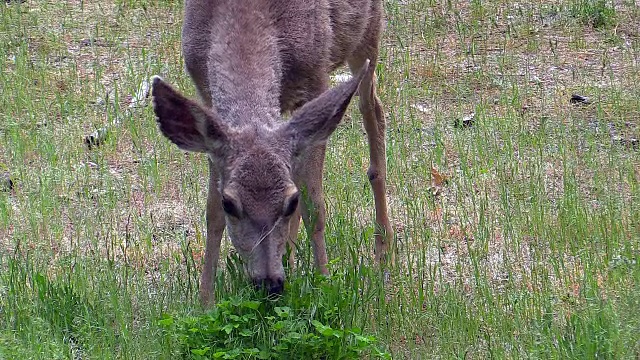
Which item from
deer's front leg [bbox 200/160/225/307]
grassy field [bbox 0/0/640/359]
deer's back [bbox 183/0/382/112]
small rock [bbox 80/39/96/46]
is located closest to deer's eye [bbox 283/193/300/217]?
grassy field [bbox 0/0/640/359]

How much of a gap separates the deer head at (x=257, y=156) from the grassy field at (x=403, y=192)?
268 millimetres

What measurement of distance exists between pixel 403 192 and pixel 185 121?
9.58 feet

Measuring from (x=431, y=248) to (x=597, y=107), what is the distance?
2746 mm

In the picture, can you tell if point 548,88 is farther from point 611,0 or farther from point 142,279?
point 142,279

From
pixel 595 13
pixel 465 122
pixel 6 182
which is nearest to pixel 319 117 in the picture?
pixel 6 182

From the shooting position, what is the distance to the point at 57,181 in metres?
7.98

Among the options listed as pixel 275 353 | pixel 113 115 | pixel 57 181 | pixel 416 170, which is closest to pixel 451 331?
pixel 275 353

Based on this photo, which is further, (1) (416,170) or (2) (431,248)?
(1) (416,170)

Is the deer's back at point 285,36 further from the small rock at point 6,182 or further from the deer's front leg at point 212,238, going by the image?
the small rock at point 6,182

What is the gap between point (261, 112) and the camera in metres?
5.57

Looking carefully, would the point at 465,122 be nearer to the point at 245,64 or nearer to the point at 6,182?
the point at 6,182

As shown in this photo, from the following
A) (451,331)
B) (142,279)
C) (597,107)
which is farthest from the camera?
(597,107)

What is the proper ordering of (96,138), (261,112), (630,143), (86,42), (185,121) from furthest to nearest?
1. (86,42)
2. (96,138)
3. (630,143)
4. (261,112)
5. (185,121)

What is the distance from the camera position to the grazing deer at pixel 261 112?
5238 mm
